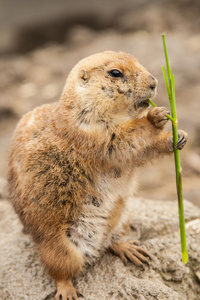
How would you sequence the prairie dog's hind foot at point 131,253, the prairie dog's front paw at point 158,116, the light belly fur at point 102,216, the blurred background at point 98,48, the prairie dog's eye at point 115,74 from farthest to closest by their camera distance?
the blurred background at point 98,48
the prairie dog's hind foot at point 131,253
the light belly fur at point 102,216
the prairie dog's eye at point 115,74
the prairie dog's front paw at point 158,116

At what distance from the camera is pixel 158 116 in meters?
3.35

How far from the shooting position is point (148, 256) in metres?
3.91

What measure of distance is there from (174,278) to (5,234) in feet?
5.86

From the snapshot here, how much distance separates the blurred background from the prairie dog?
2.90m

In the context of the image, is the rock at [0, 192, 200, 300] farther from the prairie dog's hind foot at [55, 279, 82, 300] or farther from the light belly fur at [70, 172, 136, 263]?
the light belly fur at [70, 172, 136, 263]

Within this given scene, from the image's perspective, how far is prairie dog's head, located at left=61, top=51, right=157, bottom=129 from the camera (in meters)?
3.42

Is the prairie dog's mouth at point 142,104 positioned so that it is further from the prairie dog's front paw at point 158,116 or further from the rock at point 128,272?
the rock at point 128,272

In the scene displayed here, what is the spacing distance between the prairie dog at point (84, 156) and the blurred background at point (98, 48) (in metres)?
2.90

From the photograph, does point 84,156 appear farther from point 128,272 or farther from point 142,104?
point 128,272

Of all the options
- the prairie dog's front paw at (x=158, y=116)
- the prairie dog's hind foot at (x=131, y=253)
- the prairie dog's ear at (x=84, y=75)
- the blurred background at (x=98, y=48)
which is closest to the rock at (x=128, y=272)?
the prairie dog's hind foot at (x=131, y=253)

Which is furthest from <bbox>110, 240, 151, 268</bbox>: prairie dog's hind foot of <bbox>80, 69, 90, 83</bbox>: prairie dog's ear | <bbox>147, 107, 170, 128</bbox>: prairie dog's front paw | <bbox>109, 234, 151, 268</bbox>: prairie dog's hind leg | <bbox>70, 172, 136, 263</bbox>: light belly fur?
<bbox>80, 69, 90, 83</bbox>: prairie dog's ear

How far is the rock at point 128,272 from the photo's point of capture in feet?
11.6

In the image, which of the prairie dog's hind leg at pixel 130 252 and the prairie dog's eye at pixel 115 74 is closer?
the prairie dog's eye at pixel 115 74

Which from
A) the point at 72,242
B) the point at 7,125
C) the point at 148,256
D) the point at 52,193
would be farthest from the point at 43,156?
the point at 7,125
